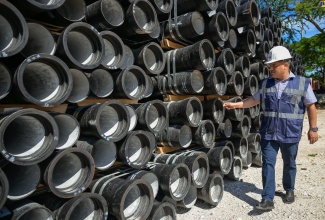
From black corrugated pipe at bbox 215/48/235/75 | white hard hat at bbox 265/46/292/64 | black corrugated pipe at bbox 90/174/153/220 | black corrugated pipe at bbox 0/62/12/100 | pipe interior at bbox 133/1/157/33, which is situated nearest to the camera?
black corrugated pipe at bbox 0/62/12/100

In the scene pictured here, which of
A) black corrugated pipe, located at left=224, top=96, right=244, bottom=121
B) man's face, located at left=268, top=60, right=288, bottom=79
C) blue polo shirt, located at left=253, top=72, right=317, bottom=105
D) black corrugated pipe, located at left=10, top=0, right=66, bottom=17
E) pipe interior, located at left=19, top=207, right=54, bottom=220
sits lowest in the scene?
pipe interior, located at left=19, top=207, right=54, bottom=220

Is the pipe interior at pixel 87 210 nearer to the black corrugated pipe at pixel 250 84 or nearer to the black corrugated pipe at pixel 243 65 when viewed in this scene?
the black corrugated pipe at pixel 243 65

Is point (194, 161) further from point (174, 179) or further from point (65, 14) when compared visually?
point (65, 14)

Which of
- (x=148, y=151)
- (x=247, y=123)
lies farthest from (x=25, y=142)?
(x=247, y=123)

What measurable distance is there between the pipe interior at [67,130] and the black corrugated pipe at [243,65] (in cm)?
300

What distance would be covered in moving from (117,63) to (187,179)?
1489 mm

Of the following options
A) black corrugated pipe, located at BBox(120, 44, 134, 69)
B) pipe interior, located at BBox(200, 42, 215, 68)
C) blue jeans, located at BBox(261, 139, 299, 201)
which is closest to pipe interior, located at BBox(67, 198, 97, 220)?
black corrugated pipe, located at BBox(120, 44, 134, 69)

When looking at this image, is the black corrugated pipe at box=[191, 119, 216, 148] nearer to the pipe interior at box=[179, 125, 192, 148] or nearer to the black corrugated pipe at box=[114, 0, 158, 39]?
the pipe interior at box=[179, 125, 192, 148]

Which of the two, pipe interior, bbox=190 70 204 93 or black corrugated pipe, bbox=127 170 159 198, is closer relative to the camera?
black corrugated pipe, bbox=127 170 159 198

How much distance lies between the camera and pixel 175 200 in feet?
9.85

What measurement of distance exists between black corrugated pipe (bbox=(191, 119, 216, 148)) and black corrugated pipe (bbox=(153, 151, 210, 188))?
17cm

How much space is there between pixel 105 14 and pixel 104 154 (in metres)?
1.33

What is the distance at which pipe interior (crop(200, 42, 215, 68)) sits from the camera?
11.6 ft

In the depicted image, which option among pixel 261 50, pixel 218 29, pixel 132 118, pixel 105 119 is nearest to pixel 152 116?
pixel 132 118
